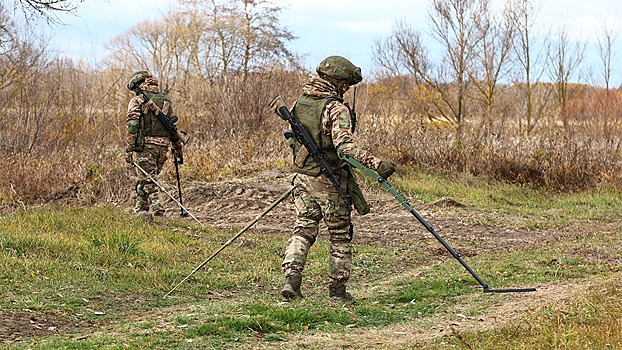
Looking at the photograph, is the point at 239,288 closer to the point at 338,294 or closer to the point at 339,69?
the point at 338,294

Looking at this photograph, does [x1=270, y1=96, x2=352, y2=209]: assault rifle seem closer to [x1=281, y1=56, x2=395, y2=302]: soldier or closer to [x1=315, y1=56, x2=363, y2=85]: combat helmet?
[x1=281, y1=56, x2=395, y2=302]: soldier

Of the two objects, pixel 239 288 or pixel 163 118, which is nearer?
pixel 239 288

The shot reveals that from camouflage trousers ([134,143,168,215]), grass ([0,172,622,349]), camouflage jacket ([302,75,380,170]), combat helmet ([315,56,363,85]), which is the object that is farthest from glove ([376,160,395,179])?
camouflage trousers ([134,143,168,215])

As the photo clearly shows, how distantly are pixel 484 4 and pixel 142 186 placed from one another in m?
15.1

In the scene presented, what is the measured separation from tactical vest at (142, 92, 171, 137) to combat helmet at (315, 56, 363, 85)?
4.97 m

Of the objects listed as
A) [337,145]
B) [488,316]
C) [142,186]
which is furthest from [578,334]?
[142,186]

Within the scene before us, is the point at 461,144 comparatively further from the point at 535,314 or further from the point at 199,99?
the point at 535,314

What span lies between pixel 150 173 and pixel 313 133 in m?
5.25

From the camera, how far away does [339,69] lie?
6613 mm

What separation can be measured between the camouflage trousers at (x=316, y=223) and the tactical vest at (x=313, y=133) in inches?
3.9

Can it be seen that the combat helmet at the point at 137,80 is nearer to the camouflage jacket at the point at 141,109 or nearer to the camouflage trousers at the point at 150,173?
the camouflage jacket at the point at 141,109

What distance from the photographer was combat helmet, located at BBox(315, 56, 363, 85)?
21.7 ft

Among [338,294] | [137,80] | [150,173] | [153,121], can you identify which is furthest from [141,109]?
[338,294]

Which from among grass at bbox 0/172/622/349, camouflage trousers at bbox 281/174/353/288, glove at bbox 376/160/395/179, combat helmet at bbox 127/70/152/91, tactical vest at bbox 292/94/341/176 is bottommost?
grass at bbox 0/172/622/349
